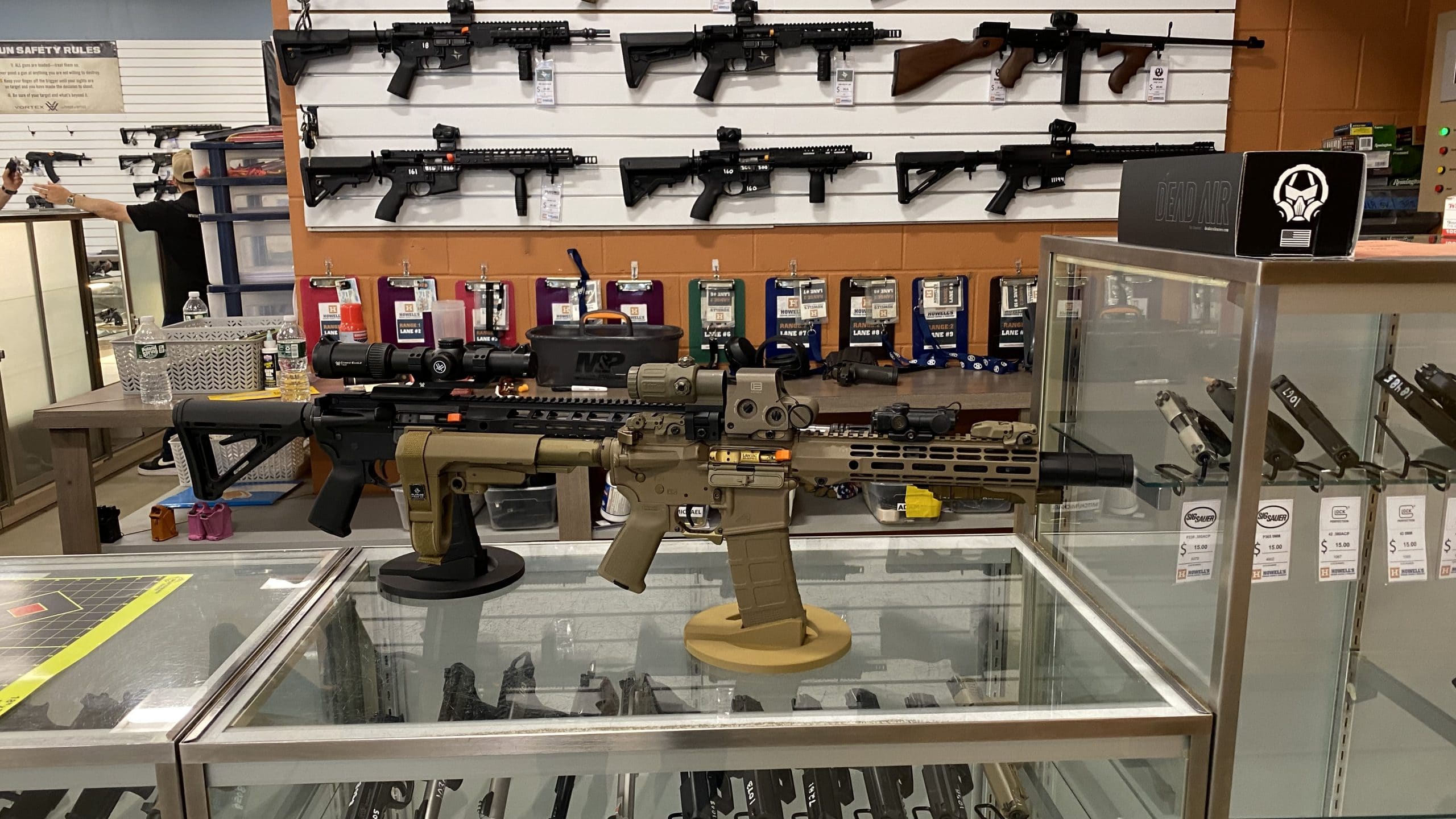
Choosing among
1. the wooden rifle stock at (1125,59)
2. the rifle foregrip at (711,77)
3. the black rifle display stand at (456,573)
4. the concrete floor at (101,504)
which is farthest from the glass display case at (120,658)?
the wooden rifle stock at (1125,59)

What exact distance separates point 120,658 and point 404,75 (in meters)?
2.57

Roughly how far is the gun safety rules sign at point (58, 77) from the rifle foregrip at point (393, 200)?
398cm

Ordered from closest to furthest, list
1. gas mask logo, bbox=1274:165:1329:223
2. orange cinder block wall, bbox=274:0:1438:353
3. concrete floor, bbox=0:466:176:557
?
gas mask logo, bbox=1274:165:1329:223, orange cinder block wall, bbox=274:0:1438:353, concrete floor, bbox=0:466:176:557

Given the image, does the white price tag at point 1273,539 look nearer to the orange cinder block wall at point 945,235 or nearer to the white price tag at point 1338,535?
the white price tag at point 1338,535

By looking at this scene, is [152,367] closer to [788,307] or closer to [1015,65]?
[788,307]

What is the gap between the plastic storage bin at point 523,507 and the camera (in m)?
3.17

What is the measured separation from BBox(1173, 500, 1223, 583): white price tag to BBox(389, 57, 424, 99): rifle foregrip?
3039 mm

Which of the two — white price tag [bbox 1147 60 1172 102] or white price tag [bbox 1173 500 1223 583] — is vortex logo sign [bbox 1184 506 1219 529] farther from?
white price tag [bbox 1147 60 1172 102]

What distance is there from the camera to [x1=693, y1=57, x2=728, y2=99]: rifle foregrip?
338cm

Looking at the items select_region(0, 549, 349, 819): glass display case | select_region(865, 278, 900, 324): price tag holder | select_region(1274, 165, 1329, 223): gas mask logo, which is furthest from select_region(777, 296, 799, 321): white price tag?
select_region(1274, 165, 1329, 223): gas mask logo

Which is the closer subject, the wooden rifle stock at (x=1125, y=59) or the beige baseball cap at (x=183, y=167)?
the wooden rifle stock at (x=1125, y=59)

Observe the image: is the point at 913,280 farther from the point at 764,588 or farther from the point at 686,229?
the point at 764,588

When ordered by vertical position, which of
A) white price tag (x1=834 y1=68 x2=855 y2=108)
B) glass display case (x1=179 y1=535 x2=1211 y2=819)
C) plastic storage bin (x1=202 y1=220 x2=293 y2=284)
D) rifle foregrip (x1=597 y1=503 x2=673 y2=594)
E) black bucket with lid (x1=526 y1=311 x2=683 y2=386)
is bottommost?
glass display case (x1=179 y1=535 x2=1211 y2=819)

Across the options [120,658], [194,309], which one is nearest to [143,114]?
[194,309]
